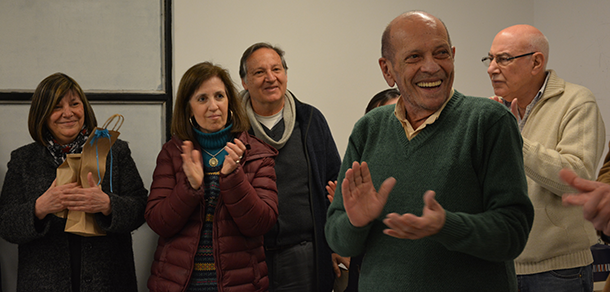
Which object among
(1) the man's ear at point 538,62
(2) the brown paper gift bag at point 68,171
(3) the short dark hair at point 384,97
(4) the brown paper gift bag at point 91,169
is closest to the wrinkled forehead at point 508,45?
(1) the man's ear at point 538,62

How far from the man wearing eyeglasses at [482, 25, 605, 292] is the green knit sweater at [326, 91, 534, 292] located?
2.10 feet

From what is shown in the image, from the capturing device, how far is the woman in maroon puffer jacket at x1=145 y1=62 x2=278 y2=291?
72.9 inches

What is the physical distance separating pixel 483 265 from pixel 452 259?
8cm

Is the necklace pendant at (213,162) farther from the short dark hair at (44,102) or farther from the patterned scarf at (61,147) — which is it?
the short dark hair at (44,102)

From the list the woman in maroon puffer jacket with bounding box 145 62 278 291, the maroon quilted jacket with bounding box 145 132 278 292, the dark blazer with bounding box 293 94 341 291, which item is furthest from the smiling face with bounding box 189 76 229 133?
the dark blazer with bounding box 293 94 341 291

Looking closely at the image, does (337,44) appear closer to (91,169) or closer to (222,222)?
(222,222)

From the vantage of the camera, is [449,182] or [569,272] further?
[569,272]

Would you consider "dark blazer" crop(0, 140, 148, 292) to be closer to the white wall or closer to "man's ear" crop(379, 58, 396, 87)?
the white wall

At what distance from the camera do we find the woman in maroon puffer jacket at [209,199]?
1.85 meters

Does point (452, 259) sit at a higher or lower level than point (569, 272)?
higher

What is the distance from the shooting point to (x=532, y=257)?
1.80 m

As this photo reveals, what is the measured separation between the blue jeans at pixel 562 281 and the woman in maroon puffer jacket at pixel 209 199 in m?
1.06

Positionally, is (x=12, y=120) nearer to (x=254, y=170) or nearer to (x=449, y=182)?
(x=254, y=170)

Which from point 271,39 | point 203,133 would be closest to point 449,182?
point 203,133
